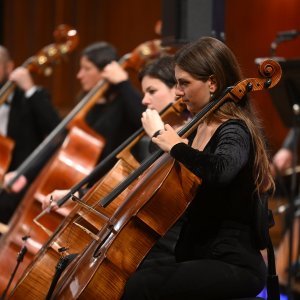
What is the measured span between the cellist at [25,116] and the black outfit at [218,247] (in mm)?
2360

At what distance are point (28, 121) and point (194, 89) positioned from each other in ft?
7.96

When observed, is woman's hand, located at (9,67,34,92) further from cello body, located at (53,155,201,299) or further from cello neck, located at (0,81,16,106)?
cello body, located at (53,155,201,299)

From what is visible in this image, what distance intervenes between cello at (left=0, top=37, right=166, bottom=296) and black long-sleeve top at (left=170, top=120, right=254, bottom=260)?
1.19 metres

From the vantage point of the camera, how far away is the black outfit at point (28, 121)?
4.49m

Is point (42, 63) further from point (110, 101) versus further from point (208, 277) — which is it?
point (208, 277)

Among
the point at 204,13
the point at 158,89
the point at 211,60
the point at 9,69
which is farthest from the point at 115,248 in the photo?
the point at 9,69

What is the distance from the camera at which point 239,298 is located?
2221 millimetres

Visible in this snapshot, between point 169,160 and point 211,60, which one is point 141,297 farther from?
point 211,60

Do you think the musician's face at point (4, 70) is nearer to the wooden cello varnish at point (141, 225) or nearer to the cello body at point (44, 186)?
the cello body at point (44, 186)

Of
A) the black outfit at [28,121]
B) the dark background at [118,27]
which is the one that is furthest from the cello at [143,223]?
the dark background at [118,27]

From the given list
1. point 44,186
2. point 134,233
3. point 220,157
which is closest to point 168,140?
point 220,157

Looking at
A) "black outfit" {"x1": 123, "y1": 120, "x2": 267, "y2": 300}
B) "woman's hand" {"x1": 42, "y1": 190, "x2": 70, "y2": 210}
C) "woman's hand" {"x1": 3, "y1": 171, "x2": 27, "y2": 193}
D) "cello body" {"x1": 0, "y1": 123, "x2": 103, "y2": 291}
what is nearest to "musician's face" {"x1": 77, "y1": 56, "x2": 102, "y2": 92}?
"cello body" {"x1": 0, "y1": 123, "x2": 103, "y2": 291}

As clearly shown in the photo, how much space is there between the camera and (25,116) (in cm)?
452

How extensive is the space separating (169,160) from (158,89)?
0.90 m
